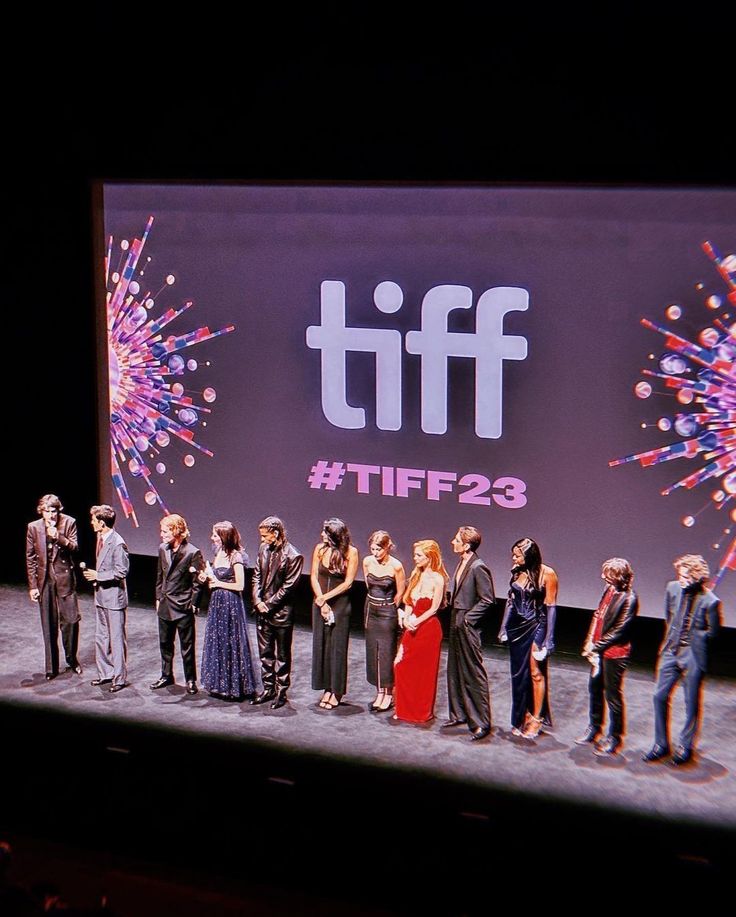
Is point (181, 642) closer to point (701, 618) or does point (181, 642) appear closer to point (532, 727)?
point (532, 727)

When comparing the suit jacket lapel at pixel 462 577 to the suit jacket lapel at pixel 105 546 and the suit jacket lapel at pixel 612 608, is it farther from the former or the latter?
the suit jacket lapel at pixel 105 546

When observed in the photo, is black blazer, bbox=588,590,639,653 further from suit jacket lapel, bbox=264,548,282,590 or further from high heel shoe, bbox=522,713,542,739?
suit jacket lapel, bbox=264,548,282,590

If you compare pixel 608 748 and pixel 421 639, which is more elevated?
pixel 421 639

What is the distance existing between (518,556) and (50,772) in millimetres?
2749

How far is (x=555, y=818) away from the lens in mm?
6672

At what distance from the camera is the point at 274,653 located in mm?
7750

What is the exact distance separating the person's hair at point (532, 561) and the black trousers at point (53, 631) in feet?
9.51

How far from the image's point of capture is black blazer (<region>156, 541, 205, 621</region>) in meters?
7.70

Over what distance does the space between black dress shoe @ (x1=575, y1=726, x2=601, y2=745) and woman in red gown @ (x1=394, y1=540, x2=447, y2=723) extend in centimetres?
84

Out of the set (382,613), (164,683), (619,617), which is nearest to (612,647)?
(619,617)

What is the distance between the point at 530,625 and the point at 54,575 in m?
2.93

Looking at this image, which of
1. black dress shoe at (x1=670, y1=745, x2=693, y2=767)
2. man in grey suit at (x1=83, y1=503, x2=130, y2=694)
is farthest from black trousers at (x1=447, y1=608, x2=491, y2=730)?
man in grey suit at (x1=83, y1=503, x2=130, y2=694)

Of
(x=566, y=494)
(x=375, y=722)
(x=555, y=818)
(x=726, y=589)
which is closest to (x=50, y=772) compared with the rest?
(x=375, y=722)

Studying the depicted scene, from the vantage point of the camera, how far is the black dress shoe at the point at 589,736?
7.23 meters
